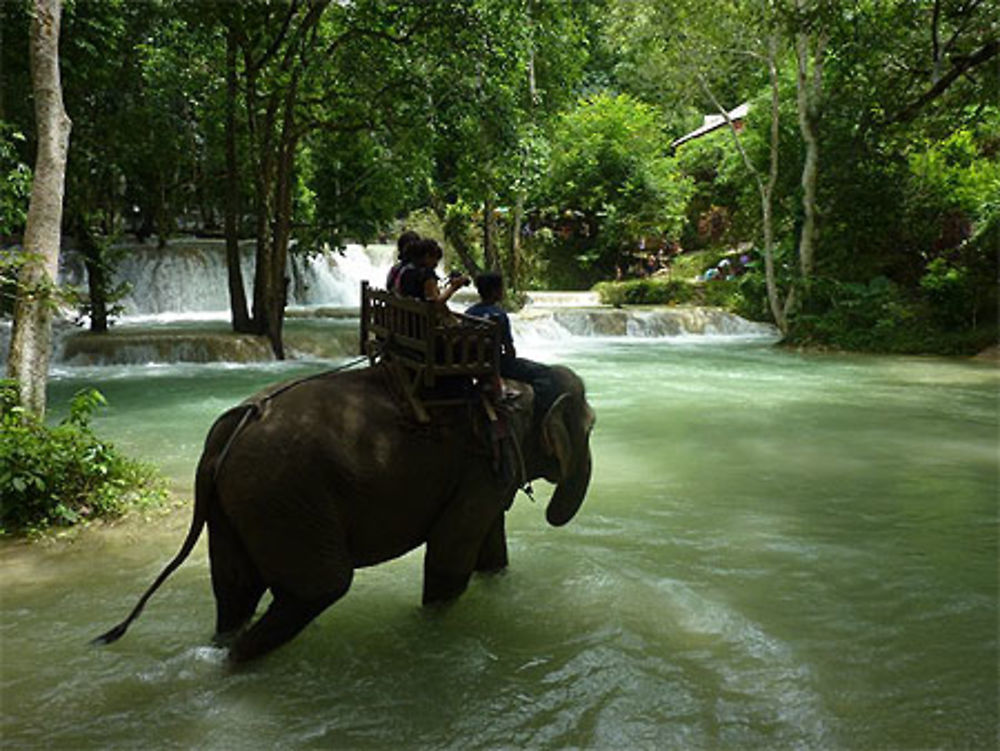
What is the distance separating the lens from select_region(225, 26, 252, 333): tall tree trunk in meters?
14.7

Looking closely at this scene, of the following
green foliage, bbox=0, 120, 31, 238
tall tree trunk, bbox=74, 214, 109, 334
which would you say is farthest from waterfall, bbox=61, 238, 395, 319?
green foliage, bbox=0, 120, 31, 238

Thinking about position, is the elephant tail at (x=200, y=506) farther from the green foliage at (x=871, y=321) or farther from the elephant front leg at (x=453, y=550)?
the green foliage at (x=871, y=321)

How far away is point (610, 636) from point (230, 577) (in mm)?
1833

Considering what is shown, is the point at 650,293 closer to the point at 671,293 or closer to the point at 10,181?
the point at 671,293

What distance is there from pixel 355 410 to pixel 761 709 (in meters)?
2.13

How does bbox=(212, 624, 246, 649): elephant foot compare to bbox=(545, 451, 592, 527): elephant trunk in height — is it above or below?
below

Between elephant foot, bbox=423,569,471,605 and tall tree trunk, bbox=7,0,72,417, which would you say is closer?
elephant foot, bbox=423,569,471,605

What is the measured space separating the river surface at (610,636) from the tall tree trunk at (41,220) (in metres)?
1.44

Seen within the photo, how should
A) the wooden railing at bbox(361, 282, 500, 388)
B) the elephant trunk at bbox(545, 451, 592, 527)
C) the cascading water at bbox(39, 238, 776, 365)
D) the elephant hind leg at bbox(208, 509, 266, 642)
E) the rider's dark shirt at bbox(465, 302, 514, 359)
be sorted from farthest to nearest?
the cascading water at bbox(39, 238, 776, 365), the elephant trunk at bbox(545, 451, 592, 527), the rider's dark shirt at bbox(465, 302, 514, 359), the wooden railing at bbox(361, 282, 500, 388), the elephant hind leg at bbox(208, 509, 266, 642)

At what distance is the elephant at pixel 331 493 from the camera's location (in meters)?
3.63

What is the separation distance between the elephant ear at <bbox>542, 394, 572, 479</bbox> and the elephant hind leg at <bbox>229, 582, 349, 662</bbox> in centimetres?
133

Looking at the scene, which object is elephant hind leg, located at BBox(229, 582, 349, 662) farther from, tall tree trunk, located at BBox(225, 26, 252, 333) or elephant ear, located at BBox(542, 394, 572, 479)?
tall tree trunk, located at BBox(225, 26, 252, 333)

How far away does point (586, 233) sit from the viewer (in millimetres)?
31625

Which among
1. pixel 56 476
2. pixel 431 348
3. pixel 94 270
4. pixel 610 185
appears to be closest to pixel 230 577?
pixel 431 348
